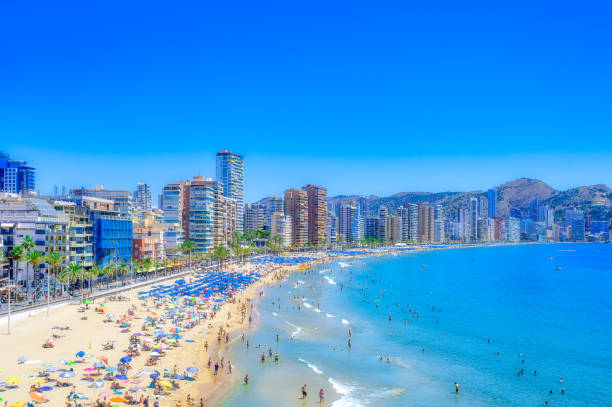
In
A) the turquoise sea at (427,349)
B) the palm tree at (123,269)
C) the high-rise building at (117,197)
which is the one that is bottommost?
the turquoise sea at (427,349)

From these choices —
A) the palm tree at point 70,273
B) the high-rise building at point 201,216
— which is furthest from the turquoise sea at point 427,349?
the high-rise building at point 201,216

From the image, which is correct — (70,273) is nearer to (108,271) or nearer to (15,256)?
(15,256)

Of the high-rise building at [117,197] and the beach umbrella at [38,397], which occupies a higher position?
the high-rise building at [117,197]

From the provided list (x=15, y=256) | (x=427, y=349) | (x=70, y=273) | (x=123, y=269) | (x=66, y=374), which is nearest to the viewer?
(x=66, y=374)

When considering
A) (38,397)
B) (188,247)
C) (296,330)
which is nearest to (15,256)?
(38,397)

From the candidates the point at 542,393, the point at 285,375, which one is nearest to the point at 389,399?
the point at 285,375

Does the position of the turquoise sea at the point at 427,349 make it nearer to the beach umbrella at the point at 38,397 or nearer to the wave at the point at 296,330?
the wave at the point at 296,330

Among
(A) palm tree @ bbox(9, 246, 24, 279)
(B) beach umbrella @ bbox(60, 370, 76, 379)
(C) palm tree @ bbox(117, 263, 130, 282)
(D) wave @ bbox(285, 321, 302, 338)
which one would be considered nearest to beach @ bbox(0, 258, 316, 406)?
(B) beach umbrella @ bbox(60, 370, 76, 379)

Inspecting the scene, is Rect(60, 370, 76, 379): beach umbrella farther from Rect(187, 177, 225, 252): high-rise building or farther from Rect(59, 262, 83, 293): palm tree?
Rect(187, 177, 225, 252): high-rise building

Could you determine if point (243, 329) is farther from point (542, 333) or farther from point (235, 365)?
point (542, 333)
